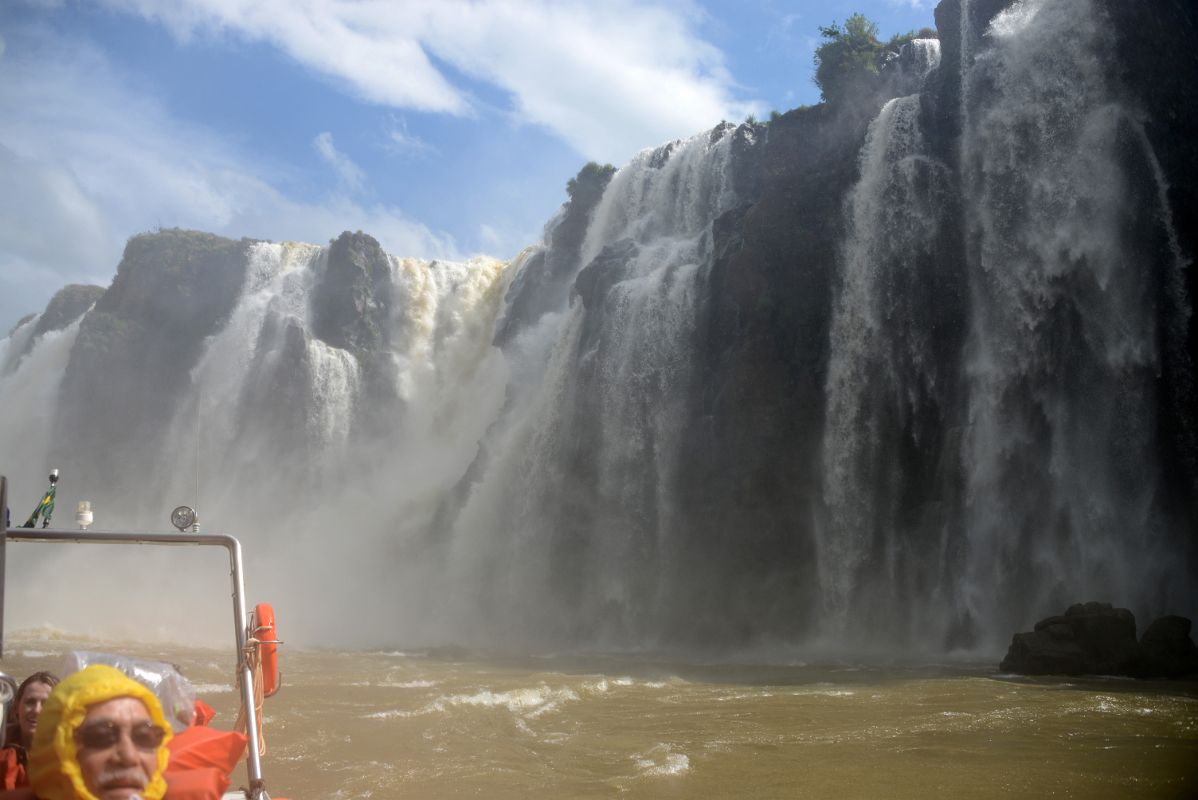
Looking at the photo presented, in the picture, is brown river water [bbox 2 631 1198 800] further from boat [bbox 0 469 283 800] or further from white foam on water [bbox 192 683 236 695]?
boat [bbox 0 469 283 800]

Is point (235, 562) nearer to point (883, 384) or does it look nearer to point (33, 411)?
point (883, 384)

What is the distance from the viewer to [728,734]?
36.5 ft

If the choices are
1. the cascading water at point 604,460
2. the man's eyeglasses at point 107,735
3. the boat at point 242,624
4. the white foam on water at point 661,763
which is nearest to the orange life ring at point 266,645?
the boat at point 242,624

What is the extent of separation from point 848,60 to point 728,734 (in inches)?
947

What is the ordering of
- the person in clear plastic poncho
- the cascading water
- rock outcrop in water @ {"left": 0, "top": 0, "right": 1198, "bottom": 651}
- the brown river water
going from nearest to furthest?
the person in clear plastic poncho < the brown river water < rock outcrop in water @ {"left": 0, "top": 0, "right": 1198, "bottom": 651} < the cascading water

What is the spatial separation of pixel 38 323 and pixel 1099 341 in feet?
160

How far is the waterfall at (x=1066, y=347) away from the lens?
18.8 metres

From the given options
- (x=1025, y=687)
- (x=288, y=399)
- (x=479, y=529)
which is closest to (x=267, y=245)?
(x=288, y=399)

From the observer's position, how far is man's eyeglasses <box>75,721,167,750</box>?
8.77ft

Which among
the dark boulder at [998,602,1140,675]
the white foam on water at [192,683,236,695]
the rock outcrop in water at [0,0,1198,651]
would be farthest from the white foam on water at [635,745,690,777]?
the rock outcrop in water at [0,0,1198,651]

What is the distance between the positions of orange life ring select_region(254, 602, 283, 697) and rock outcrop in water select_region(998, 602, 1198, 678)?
13645 mm

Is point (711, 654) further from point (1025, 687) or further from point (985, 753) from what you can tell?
point (985, 753)

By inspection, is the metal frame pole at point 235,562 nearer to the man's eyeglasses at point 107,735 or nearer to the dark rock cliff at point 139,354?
the man's eyeglasses at point 107,735

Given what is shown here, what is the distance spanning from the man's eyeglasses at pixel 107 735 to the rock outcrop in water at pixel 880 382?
51.5 feet
